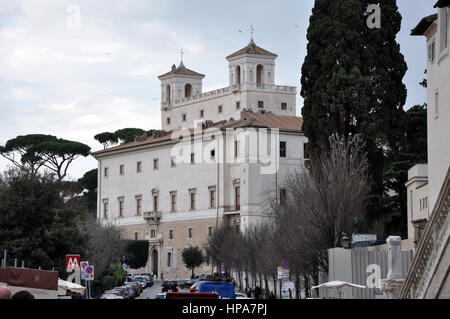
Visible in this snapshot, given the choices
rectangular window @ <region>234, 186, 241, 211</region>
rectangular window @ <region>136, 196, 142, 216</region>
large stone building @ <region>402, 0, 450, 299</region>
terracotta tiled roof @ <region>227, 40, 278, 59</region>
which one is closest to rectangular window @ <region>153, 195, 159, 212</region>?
rectangular window @ <region>136, 196, 142, 216</region>

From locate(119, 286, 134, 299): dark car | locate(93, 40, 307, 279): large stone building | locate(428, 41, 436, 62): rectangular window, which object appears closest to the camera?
locate(428, 41, 436, 62): rectangular window

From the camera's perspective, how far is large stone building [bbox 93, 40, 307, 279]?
10150cm

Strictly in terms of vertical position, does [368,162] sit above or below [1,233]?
above

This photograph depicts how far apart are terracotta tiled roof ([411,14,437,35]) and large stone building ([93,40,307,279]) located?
51844 millimetres

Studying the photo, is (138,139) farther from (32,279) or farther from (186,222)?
(32,279)

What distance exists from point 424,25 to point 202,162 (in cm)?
7076

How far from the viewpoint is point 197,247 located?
340 feet

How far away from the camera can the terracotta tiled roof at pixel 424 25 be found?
3684cm

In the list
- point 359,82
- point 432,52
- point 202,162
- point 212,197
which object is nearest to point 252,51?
point 202,162

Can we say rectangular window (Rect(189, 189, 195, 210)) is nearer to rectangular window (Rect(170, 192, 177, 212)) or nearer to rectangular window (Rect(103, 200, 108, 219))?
rectangular window (Rect(170, 192, 177, 212))

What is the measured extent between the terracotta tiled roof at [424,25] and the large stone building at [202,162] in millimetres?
51844

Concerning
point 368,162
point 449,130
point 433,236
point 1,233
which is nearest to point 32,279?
point 433,236

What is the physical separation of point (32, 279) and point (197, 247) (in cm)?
8342

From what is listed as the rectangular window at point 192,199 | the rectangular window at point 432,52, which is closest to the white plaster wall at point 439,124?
the rectangular window at point 432,52
